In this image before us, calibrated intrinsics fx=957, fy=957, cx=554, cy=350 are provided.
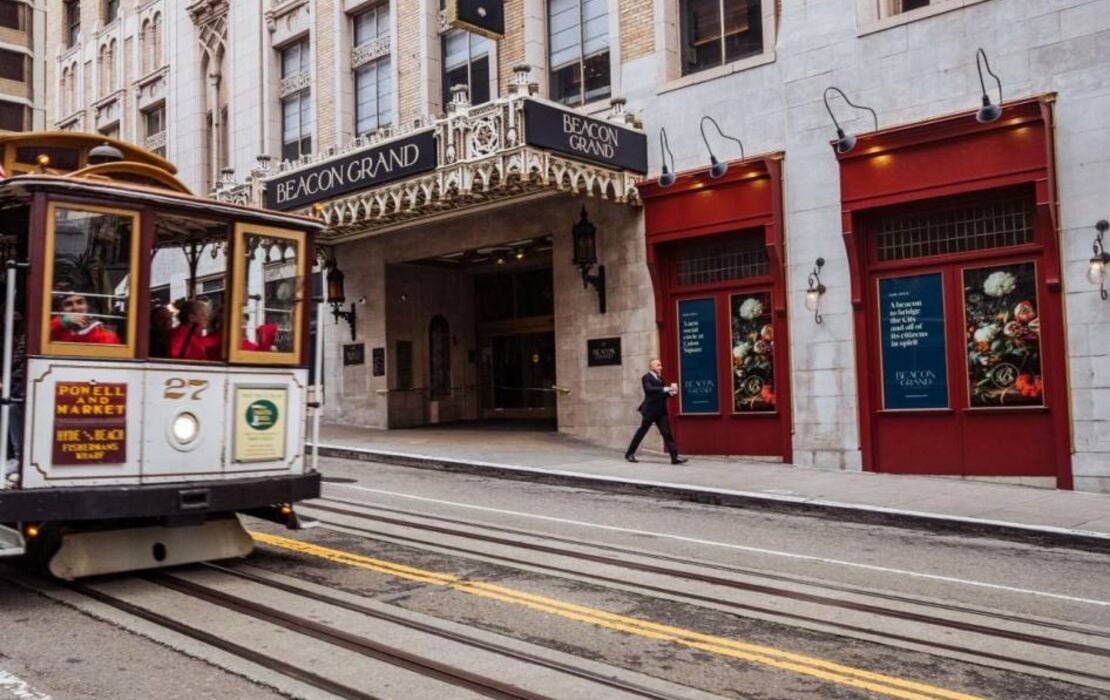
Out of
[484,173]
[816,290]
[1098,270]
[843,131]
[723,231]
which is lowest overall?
[1098,270]

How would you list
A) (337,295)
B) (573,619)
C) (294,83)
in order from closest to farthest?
(573,619), (337,295), (294,83)

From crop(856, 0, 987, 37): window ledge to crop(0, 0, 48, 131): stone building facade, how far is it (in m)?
45.7

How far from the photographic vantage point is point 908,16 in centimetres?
1338

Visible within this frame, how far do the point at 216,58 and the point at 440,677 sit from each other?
83.2 ft

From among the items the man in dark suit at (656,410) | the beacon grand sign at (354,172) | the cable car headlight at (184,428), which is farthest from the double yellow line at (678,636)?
the beacon grand sign at (354,172)

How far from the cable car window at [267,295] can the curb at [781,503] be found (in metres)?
5.77

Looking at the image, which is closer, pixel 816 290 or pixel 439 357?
pixel 816 290

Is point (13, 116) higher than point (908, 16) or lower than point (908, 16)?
higher

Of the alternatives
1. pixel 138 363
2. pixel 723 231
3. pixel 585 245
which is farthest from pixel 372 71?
pixel 138 363

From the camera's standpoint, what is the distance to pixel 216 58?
86.9ft

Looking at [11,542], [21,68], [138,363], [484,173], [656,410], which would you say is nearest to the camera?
[11,542]

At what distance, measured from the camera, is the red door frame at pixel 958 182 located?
12.0 meters

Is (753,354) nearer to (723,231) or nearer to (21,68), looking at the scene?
(723,231)

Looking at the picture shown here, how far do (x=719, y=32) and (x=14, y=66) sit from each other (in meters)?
45.7
